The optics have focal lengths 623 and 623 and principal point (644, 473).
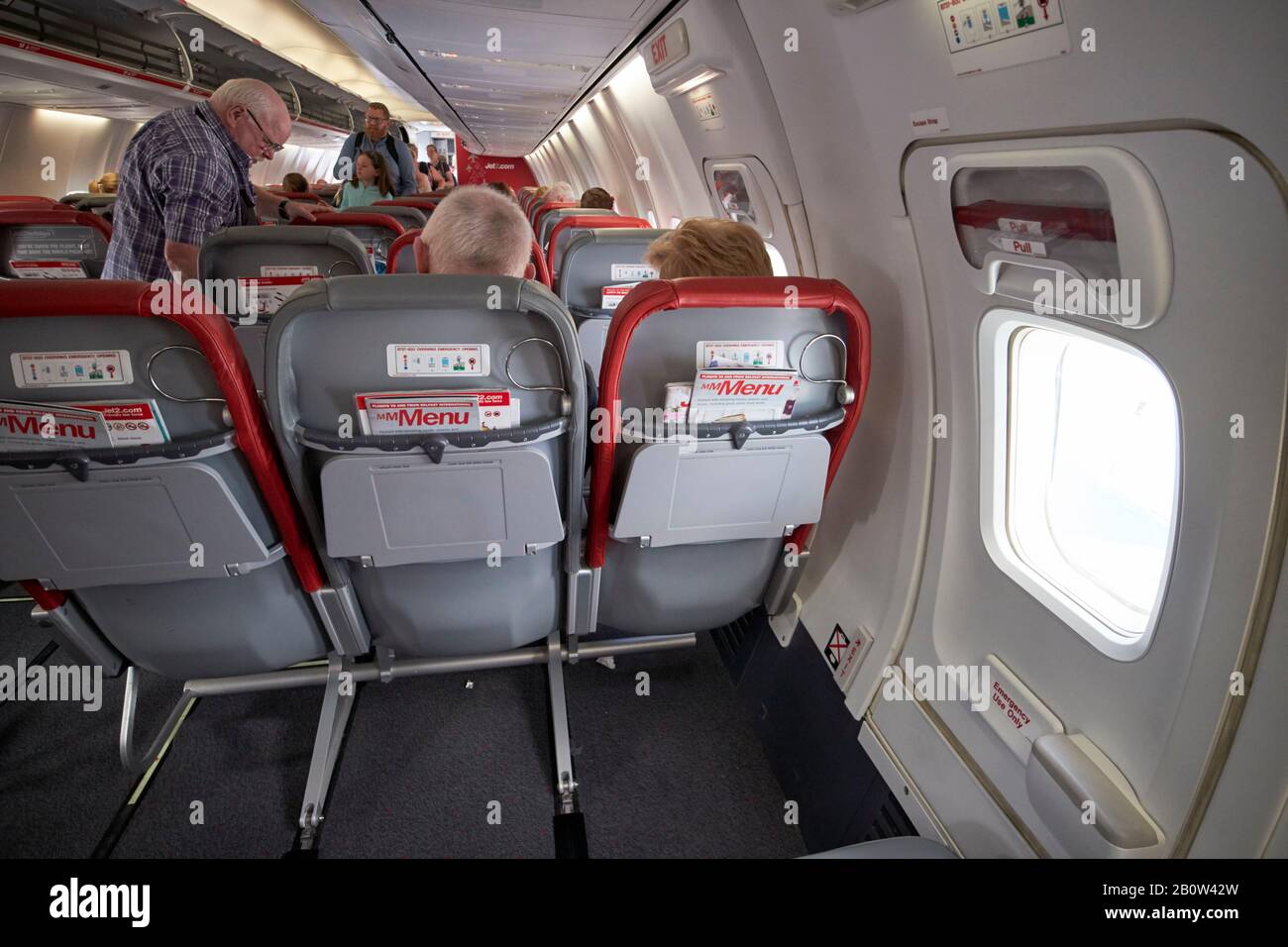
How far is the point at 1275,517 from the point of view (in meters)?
1.00

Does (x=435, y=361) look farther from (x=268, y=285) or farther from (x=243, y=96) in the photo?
(x=243, y=96)

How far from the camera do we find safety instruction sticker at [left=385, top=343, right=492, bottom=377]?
1594 millimetres

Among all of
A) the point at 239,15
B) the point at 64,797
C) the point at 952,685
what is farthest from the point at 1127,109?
the point at 239,15

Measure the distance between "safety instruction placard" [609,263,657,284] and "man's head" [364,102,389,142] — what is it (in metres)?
4.32

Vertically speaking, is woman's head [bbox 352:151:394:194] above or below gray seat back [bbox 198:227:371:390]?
above

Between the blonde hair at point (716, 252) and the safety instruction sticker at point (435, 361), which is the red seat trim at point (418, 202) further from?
the safety instruction sticker at point (435, 361)

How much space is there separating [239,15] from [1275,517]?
1083cm

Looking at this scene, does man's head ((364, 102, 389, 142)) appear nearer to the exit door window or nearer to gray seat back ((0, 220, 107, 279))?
gray seat back ((0, 220, 107, 279))

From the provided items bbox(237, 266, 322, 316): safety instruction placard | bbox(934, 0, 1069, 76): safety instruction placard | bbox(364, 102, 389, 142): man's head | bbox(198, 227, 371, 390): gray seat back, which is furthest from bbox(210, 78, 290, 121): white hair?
bbox(364, 102, 389, 142): man's head

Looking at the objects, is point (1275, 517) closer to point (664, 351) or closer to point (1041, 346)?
point (1041, 346)

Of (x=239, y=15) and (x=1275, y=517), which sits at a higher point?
(x=239, y=15)

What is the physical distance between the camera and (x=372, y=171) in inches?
267

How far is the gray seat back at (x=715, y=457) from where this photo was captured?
A: 5.91 feet

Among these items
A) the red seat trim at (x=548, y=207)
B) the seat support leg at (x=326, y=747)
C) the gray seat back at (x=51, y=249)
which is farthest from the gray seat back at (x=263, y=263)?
the red seat trim at (x=548, y=207)
